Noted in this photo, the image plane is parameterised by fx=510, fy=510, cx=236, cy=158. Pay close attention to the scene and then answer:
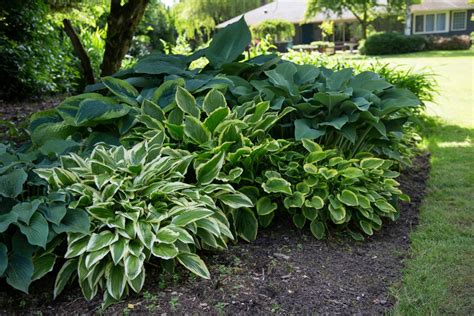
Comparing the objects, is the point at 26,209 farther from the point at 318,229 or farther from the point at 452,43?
the point at 452,43

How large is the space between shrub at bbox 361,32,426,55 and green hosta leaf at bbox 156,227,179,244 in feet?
97.0

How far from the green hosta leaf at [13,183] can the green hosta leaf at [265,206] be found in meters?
1.40

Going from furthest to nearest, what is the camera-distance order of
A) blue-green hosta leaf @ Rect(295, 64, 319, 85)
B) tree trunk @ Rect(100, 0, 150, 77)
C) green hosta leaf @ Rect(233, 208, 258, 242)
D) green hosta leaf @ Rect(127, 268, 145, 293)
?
tree trunk @ Rect(100, 0, 150, 77) < blue-green hosta leaf @ Rect(295, 64, 319, 85) < green hosta leaf @ Rect(233, 208, 258, 242) < green hosta leaf @ Rect(127, 268, 145, 293)

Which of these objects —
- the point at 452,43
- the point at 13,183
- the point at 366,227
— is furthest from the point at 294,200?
the point at 452,43

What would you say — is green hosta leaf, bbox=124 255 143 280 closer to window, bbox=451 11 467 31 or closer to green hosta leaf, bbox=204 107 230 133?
green hosta leaf, bbox=204 107 230 133

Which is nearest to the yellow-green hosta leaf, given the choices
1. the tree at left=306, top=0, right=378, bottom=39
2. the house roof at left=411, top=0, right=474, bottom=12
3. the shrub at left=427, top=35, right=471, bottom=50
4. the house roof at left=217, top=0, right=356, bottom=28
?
Result: the shrub at left=427, top=35, right=471, bottom=50

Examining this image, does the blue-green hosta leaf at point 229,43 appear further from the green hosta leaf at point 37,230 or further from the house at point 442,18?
the house at point 442,18

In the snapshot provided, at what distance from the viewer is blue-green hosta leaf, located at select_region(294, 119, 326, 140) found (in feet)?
11.2

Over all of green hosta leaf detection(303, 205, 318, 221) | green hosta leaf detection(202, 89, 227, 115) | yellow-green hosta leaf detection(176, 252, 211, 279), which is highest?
green hosta leaf detection(202, 89, 227, 115)

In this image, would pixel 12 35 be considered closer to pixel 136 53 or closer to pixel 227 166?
pixel 227 166

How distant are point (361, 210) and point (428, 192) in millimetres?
1452

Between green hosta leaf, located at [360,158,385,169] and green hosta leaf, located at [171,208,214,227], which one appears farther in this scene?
green hosta leaf, located at [360,158,385,169]

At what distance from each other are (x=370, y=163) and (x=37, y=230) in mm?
2211

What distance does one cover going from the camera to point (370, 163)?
3533 millimetres
